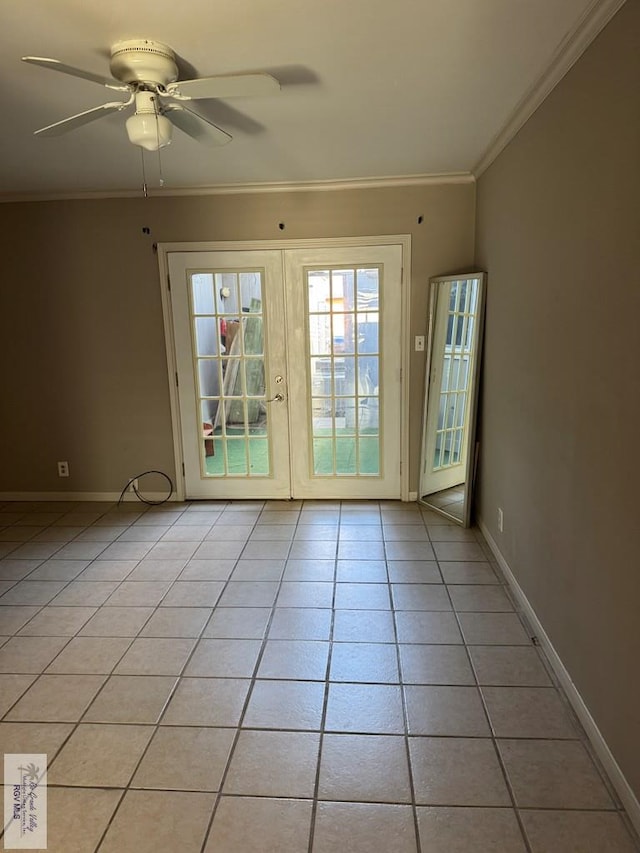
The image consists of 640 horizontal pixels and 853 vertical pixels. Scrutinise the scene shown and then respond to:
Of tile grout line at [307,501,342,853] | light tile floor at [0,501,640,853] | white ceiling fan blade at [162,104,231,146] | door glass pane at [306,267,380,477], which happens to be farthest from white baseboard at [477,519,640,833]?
white ceiling fan blade at [162,104,231,146]

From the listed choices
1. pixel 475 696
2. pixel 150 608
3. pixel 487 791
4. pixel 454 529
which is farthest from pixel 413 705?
pixel 454 529

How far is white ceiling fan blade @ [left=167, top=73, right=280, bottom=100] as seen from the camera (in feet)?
5.99

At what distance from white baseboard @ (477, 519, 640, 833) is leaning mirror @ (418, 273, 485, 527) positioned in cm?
108

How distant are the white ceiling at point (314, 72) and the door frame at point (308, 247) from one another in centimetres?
55

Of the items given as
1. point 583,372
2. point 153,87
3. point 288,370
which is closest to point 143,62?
point 153,87

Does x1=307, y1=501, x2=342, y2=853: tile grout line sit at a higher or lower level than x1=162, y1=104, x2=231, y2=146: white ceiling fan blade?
lower

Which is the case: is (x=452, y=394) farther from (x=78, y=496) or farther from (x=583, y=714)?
(x=78, y=496)

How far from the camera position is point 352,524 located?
Result: 3.71 metres

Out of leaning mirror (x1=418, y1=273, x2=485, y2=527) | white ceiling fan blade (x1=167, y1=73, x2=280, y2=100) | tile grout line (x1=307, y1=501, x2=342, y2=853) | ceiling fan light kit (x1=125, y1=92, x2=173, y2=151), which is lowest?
tile grout line (x1=307, y1=501, x2=342, y2=853)

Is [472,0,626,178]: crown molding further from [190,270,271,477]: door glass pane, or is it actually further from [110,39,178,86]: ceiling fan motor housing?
[190,270,271,477]: door glass pane

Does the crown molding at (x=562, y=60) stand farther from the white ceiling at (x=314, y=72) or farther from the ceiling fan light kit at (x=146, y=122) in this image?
the ceiling fan light kit at (x=146, y=122)

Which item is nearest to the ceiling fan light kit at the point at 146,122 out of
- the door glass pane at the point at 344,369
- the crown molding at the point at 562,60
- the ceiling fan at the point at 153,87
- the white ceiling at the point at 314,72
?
the ceiling fan at the point at 153,87

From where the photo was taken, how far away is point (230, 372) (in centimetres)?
407

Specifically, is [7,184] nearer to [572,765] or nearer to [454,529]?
[454,529]
